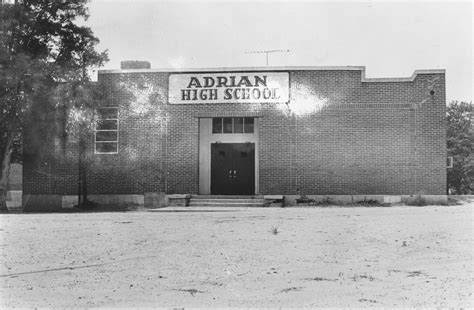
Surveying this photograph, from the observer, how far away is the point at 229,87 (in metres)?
22.0

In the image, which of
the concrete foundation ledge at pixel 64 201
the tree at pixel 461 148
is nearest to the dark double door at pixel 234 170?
the concrete foundation ledge at pixel 64 201

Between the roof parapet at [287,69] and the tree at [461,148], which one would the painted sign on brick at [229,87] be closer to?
the roof parapet at [287,69]

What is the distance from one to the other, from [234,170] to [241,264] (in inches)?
569

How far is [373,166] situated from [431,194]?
100 inches

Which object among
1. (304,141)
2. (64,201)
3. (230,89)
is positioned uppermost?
(230,89)

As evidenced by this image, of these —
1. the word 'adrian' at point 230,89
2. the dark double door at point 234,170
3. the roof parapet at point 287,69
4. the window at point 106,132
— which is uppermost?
the roof parapet at point 287,69

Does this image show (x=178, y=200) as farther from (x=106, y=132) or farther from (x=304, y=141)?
(x=304, y=141)

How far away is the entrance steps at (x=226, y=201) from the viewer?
20.6 meters

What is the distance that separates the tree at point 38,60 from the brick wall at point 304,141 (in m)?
1.48

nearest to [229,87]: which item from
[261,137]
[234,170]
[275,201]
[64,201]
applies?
[261,137]

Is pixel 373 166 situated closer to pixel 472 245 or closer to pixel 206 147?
pixel 206 147

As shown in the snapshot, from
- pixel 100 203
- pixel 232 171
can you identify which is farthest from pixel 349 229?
pixel 100 203

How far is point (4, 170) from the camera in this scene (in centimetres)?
2092

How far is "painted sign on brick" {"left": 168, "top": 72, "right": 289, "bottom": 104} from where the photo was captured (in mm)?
21797
